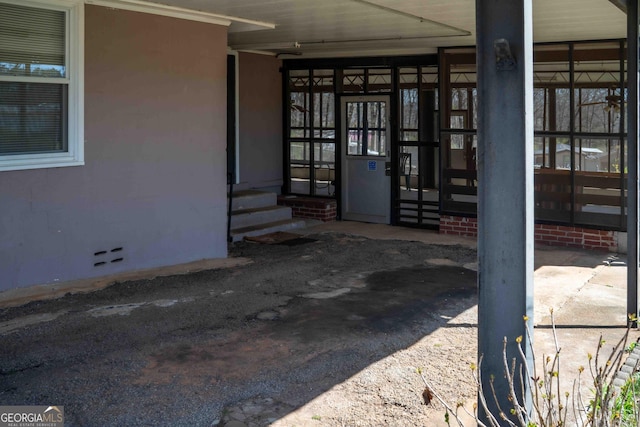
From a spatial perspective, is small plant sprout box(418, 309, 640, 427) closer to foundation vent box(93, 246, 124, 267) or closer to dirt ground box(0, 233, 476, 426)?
dirt ground box(0, 233, 476, 426)

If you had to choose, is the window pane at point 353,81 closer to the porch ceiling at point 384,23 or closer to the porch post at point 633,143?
the porch ceiling at point 384,23

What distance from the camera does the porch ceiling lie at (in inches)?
309

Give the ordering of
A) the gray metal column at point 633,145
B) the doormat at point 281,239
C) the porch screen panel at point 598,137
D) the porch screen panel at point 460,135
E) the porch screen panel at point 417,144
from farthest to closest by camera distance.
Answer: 1. the porch screen panel at point 417,144
2. the porch screen panel at point 460,135
3. the doormat at point 281,239
4. the porch screen panel at point 598,137
5. the gray metal column at point 633,145

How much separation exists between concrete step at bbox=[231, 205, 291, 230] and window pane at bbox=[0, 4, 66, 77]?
4275 mm

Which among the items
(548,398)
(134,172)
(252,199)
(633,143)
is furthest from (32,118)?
(548,398)

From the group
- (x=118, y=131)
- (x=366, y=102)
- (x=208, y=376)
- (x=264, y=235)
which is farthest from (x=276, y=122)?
(x=208, y=376)

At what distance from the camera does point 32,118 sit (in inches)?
285

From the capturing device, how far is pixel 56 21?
7348mm

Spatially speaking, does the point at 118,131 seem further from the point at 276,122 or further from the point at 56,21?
the point at 276,122

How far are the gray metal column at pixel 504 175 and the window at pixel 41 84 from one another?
5088mm

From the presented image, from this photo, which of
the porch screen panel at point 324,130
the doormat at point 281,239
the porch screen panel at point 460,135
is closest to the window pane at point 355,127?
the porch screen panel at point 324,130

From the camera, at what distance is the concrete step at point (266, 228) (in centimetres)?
1081

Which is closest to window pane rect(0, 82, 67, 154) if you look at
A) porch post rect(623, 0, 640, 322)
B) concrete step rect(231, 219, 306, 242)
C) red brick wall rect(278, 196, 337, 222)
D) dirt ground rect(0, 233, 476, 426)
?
dirt ground rect(0, 233, 476, 426)

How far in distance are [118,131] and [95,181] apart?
63 cm
